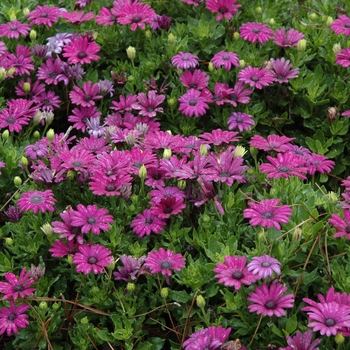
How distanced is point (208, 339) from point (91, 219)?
0.62m

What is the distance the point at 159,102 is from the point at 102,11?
29.9 inches

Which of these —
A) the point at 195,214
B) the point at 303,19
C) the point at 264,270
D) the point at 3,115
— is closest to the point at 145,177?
the point at 195,214

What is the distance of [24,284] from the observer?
238cm

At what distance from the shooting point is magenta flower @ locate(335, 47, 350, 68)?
337 centimetres

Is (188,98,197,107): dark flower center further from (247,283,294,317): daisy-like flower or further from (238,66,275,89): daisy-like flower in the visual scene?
(247,283,294,317): daisy-like flower

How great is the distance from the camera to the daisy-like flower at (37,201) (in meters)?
2.48

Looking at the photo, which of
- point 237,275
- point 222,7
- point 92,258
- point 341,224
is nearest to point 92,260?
point 92,258

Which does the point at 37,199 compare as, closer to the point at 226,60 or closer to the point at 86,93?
the point at 86,93

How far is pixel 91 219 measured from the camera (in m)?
2.46

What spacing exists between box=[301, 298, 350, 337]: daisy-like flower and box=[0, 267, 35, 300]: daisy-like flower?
94 centimetres

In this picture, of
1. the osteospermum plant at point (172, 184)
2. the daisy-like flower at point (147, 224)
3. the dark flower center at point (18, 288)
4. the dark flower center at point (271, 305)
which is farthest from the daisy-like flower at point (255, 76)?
the dark flower center at point (18, 288)

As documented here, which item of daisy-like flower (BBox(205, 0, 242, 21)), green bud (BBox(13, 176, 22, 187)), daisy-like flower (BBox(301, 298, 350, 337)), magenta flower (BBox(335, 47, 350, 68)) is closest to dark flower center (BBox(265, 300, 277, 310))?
daisy-like flower (BBox(301, 298, 350, 337))

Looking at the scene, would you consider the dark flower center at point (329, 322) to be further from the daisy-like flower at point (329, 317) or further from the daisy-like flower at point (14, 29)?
the daisy-like flower at point (14, 29)

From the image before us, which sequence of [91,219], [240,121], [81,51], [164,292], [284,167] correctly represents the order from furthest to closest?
1. [81,51]
2. [240,121]
3. [284,167]
4. [91,219]
5. [164,292]
